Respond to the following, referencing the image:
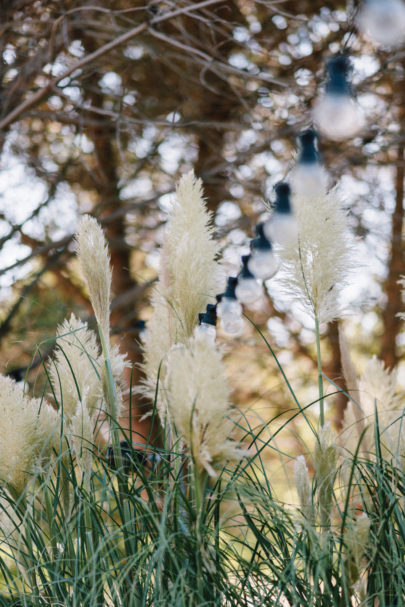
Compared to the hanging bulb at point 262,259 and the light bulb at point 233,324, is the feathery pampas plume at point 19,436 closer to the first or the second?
the light bulb at point 233,324

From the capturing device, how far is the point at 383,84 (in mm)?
5078

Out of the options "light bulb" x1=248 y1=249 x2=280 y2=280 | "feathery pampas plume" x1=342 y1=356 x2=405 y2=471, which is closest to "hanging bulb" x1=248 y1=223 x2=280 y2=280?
"light bulb" x1=248 y1=249 x2=280 y2=280

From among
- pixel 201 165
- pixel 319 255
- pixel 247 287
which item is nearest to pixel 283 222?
pixel 319 255

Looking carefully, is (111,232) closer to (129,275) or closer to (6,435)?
(129,275)

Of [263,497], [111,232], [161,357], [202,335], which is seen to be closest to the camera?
[202,335]

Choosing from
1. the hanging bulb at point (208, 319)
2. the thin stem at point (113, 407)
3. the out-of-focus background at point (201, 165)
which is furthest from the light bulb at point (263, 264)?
the out-of-focus background at point (201, 165)

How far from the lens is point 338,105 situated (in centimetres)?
122

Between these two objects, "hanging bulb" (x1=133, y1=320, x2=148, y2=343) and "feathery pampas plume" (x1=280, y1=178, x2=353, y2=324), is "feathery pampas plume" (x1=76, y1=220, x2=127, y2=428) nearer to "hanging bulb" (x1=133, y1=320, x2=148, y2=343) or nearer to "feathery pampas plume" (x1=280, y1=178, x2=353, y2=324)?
"hanging bulb" (x1=133, y1=320, x2=148, y2=343)

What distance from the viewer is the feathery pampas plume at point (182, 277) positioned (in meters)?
1.18

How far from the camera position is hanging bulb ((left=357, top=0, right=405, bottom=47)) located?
1.10 meters

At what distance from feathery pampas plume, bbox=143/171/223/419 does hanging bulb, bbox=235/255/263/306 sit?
0.21 meters

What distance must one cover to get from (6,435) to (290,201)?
81cm

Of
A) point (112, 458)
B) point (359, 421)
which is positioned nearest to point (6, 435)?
point (112, 458)

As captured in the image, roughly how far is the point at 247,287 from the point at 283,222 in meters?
0.22
